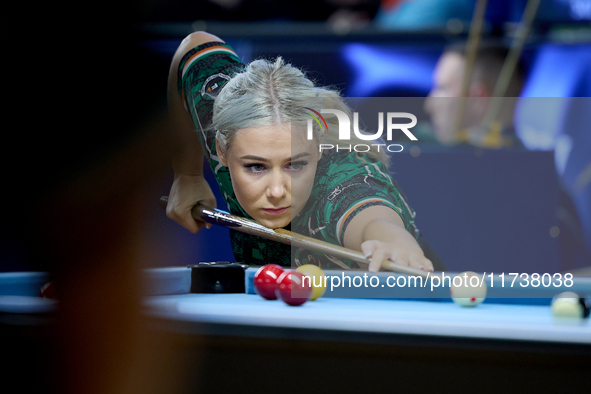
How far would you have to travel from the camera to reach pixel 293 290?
1.38 metres

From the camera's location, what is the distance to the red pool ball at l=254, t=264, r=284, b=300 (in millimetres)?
1472

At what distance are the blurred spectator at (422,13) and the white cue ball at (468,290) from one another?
7.13 feet

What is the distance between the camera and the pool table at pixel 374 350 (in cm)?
96

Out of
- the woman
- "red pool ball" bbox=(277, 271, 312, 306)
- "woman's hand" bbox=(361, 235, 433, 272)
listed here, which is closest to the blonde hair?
the woman

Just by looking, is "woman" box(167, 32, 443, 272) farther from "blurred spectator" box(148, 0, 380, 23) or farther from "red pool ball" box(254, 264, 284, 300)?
"blurred spectator" box(148, 0, 380, 23)

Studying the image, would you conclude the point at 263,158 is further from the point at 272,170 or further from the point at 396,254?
the point at 396,254

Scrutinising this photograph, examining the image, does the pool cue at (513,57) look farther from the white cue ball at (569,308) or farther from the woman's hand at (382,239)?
the white cue ball at (569,308)

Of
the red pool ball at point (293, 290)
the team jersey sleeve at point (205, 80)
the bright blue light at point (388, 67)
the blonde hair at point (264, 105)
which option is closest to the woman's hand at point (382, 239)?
the red pool ball at point (293, 290)

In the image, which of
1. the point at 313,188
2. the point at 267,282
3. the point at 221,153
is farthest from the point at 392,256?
the point at 221,153

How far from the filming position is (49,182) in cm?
78

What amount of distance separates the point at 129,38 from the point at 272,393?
65cm

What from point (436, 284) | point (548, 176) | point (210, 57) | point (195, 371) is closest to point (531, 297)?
point (436, 284)

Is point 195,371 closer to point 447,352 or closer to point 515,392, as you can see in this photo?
point 447,352

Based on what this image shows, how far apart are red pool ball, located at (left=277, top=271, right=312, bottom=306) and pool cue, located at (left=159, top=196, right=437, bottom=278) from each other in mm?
259
